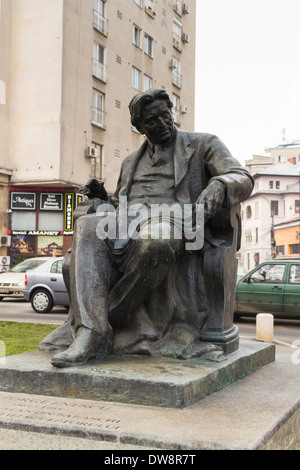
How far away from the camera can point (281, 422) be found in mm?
2789

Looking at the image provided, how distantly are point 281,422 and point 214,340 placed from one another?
1145 millimetres

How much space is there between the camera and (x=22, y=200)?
2645 cm

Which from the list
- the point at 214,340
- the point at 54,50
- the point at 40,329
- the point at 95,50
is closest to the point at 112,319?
the point at 214,340

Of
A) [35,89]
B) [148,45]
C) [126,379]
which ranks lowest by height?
[126,379]

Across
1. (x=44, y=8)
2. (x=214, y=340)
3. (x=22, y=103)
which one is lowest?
(x=214, y=340)

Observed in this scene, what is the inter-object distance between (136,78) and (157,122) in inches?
1099

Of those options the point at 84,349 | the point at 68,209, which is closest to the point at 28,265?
the point at 68,209

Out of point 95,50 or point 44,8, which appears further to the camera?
point 95,50

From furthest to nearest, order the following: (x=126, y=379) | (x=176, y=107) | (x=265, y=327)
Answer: (x=176, y=107)
(x=265, y=327)
(x=126, y=379)

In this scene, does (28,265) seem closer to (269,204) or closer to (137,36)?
(137,36)

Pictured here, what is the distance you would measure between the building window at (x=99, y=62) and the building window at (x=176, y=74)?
7.56m

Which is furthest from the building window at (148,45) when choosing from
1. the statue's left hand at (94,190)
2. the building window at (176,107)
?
the statue's left hand at (94,190)
